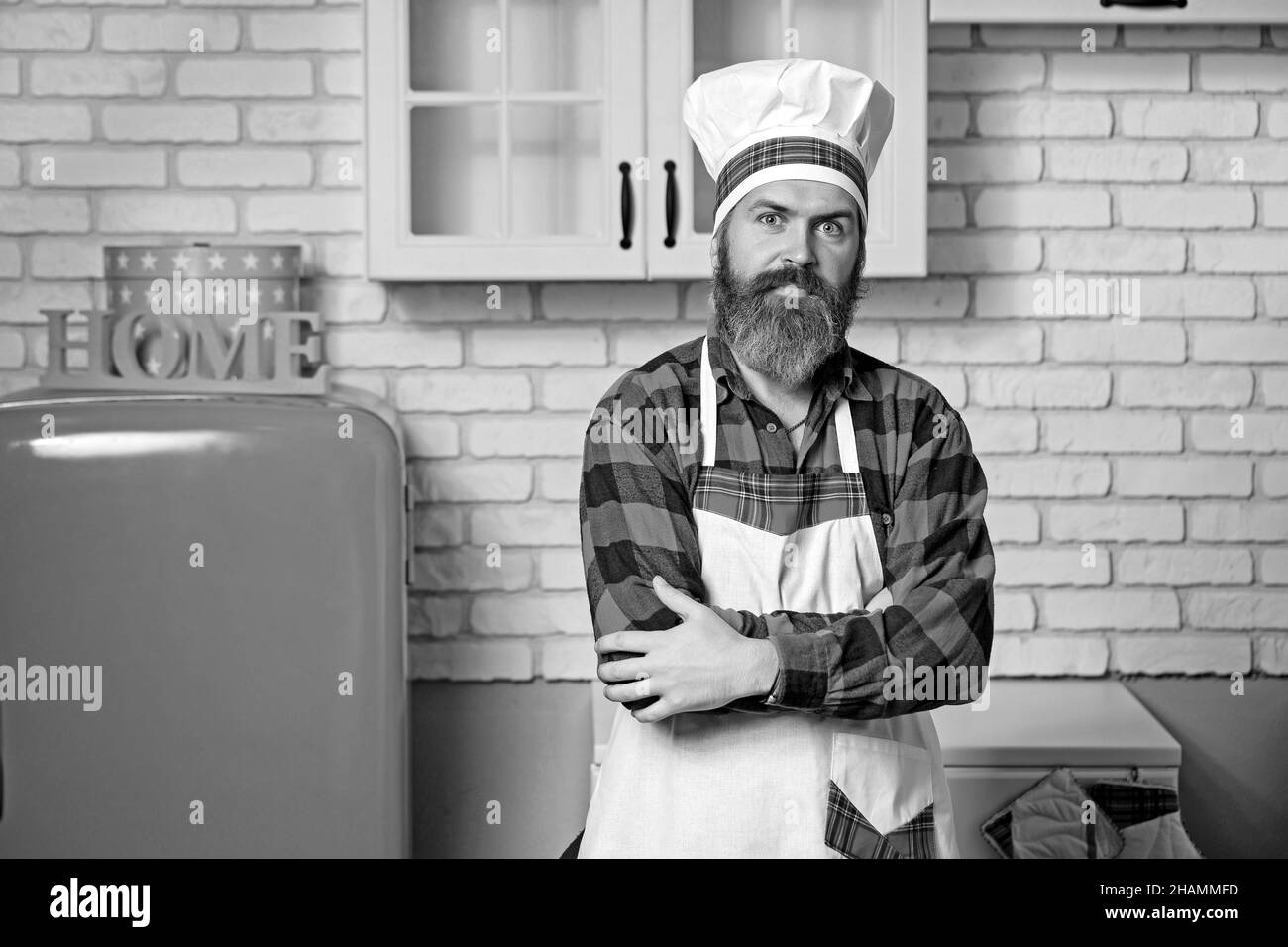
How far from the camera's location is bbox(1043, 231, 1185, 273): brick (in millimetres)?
2262

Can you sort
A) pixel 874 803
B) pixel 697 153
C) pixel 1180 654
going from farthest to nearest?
pixel 1180 654 < pixel 697 153 < pixel 874 803

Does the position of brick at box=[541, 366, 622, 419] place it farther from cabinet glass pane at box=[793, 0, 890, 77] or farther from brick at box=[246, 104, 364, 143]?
cabinet glass pane at box=[793, 0, 890, 77]

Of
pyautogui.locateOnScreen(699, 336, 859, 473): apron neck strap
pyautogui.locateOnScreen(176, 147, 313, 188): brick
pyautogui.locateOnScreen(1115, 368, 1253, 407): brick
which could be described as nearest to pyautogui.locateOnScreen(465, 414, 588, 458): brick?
pyautogui.locateOnScreen(176, 147, 313, 188): brick

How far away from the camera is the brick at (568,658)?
2.32 m

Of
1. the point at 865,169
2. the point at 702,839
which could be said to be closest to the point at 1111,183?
the point at 865,169

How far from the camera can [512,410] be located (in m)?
2.29

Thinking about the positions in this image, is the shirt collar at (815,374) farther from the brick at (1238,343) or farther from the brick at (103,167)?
the brick at (103,167)

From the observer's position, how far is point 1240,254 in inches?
89.7

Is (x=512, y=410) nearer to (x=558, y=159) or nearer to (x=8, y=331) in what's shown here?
(x=558, y=159)

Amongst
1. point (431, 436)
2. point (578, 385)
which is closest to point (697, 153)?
point (578, 385)

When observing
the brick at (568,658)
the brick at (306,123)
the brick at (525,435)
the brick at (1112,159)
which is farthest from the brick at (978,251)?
the brick at (306,123)

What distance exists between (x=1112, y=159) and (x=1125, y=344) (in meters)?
0.32

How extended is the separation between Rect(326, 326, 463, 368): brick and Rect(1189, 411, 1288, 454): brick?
1.33 metres

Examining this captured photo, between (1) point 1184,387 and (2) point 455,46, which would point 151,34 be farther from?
(1) point 1184,387
